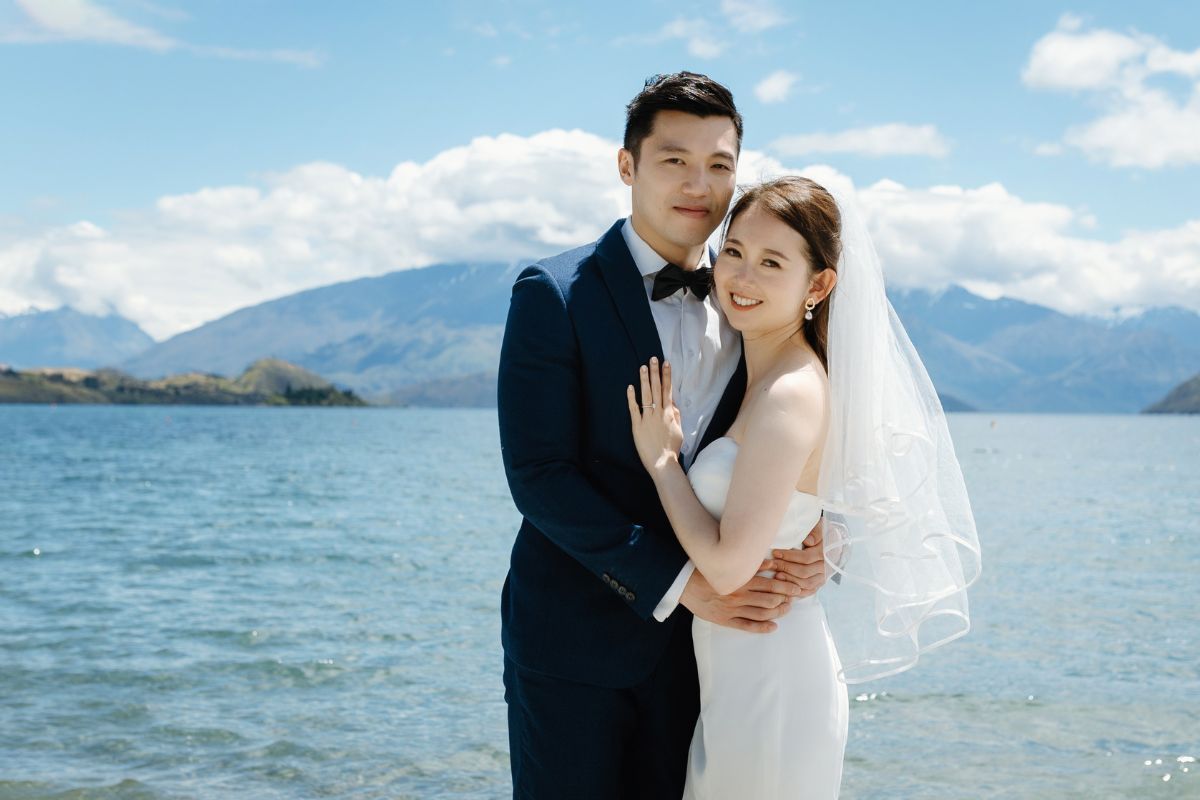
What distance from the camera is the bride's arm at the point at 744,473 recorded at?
3477 millimetres

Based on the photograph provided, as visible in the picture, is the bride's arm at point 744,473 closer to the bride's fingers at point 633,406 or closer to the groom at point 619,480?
the bride's fingers at point 633,406

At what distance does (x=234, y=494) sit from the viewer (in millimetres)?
35000

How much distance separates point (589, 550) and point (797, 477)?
0.76 metres

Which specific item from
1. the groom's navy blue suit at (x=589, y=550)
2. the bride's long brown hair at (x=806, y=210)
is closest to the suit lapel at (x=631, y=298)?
the groom's navy blue suit at (x=589, y=550)

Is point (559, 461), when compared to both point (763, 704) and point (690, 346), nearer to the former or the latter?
point (690, 346)

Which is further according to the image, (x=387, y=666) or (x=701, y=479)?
(x=387, y=666)

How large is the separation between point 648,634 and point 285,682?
8.72 metres

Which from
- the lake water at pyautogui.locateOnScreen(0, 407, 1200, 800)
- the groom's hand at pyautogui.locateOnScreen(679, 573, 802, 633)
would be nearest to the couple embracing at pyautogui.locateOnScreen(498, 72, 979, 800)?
the groom's hand at pyautogui.locateOnScreen(679, 573, 802, 633)

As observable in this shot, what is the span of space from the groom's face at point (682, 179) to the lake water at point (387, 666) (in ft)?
19.3

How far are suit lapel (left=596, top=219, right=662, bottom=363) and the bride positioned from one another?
0.08 m

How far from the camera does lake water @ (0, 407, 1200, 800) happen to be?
8766 millimetres

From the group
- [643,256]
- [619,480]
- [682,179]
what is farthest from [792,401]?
[682,179]

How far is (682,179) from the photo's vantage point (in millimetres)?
3795

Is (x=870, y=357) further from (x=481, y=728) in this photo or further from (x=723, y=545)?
(x=481, y=728)
